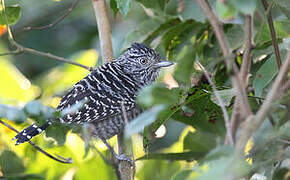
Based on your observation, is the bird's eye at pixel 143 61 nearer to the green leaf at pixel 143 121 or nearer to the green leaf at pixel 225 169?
the green leaf at pixel 143 121

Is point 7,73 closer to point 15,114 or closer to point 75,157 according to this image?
point 75,157

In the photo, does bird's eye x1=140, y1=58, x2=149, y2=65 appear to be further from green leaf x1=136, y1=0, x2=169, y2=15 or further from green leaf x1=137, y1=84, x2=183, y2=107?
green leaf x1=137, y1=84, x2=183, y2=107

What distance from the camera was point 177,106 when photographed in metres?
1.98

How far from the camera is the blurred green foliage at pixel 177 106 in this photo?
1.23 meters

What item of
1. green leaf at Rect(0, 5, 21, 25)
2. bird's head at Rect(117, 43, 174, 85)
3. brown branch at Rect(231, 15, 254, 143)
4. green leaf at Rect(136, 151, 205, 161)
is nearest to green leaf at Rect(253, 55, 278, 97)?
green leaf at Rect(136, 151, 205, 161)

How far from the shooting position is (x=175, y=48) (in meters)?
2.69

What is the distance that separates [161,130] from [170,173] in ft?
1.77

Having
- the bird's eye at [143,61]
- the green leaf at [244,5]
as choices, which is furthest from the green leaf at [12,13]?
the bird's eye at [143,61]

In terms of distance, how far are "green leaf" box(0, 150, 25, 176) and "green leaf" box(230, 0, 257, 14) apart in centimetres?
106

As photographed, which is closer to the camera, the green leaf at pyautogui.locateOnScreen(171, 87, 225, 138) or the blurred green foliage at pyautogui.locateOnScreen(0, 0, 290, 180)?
the blurred green foliage at pyautogui.locateOnScreen(0, 0, 290, 180)

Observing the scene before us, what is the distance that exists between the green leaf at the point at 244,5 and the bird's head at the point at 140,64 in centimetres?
232

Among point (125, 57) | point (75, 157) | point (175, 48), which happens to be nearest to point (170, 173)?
point (75, 157)

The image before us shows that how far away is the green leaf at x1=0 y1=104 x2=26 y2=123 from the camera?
4.62 ft

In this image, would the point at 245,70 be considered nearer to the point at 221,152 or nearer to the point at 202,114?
the point at 221,152
